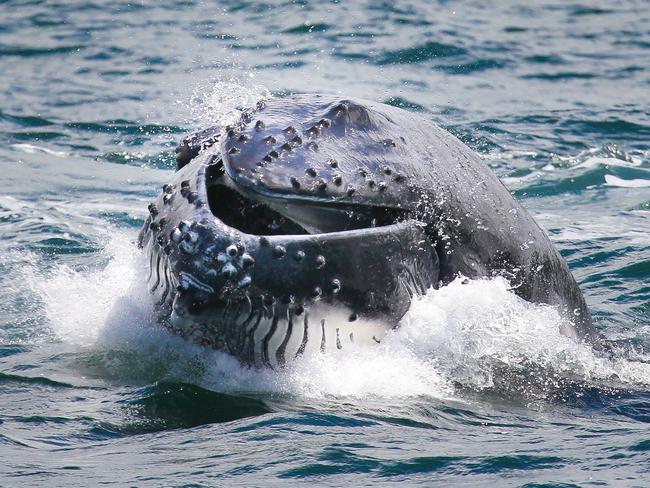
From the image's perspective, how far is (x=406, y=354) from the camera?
7.11 meters

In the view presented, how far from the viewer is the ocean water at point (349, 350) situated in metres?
6.40

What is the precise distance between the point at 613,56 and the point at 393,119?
16.2m

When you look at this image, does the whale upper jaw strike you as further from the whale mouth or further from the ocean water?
the ocean water

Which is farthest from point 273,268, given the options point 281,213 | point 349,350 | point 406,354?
point 406,354

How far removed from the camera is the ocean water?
640cm

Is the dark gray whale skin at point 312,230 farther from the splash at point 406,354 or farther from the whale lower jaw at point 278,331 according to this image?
the splash at point 406,354

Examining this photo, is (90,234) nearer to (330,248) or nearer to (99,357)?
(99,357)

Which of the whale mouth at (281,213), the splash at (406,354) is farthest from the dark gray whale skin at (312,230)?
the splash at (406,354)

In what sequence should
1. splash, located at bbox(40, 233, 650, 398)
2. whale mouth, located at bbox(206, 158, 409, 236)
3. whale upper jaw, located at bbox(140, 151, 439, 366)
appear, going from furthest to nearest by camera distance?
1. splash, located at bbox(40, 233, 650, 398)
2. whale mouth, located at bbox(206, 158, 409, 236)
3. whale upper jaw, located at bbox(140, 151, 439, 366)

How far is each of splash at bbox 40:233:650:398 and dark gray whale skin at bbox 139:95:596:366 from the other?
160mm

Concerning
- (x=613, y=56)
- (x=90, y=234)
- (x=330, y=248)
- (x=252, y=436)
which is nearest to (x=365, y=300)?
(x=330, y=248)

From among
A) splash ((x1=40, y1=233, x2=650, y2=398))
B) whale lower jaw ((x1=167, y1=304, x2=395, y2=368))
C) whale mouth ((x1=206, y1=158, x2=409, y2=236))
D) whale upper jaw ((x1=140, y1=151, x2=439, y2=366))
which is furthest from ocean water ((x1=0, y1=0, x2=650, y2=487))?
whale mouth ((x1=206, y1=158, x2=409, y2=236))

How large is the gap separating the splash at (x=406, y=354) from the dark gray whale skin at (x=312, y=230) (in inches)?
6.3

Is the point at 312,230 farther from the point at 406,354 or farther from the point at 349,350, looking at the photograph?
the point at 406,354
